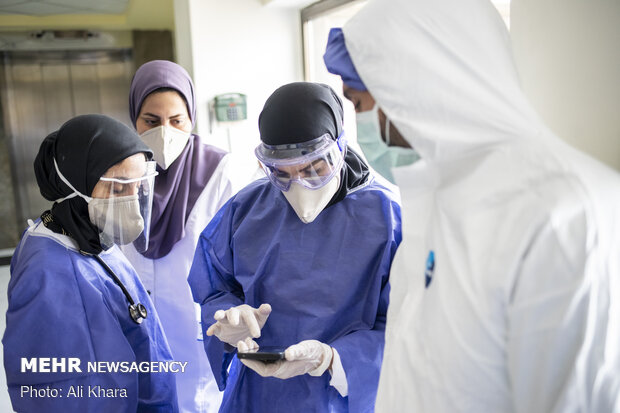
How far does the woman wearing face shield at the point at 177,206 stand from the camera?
7.08 ft

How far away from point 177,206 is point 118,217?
59 centimetres

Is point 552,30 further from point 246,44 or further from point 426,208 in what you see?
point 246,44

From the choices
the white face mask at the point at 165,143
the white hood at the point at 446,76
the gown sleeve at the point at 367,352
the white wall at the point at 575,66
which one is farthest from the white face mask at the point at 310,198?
the white face mask at the point at 165,143

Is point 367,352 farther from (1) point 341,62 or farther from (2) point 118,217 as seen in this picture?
(2) point 118,217

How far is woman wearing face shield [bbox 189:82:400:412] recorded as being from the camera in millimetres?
1380

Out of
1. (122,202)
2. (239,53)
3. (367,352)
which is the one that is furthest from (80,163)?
(239,53)

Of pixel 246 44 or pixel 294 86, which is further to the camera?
pixel 246 44

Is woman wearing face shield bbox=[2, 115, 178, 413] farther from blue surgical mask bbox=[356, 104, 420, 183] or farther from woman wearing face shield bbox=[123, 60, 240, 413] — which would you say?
blue surgical mask bbox=[356, 104, 420, 183]

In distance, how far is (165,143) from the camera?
223cm

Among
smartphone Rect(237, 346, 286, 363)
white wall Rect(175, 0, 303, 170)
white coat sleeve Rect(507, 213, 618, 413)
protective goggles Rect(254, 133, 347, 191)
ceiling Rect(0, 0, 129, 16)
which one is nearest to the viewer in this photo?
white coat sleeve Rect(507, 213, 618, 413)

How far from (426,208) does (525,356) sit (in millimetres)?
339

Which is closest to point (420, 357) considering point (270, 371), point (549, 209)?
point (549, 209)

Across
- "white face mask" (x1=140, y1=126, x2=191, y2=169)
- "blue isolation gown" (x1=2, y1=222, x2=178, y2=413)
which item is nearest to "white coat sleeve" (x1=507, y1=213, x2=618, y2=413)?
"blue isolation gown" (x1=2, y1=222, x2=178, y2=413)

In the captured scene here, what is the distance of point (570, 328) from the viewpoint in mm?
727
